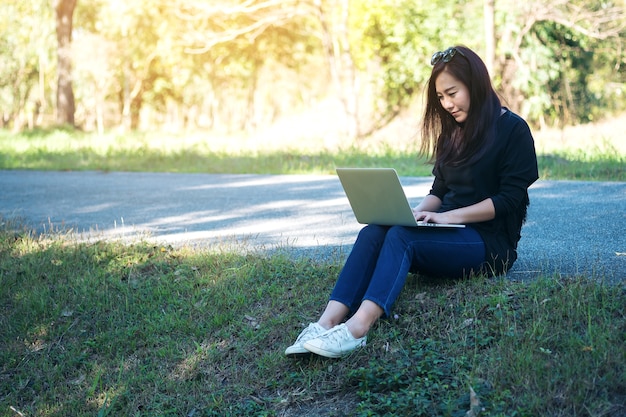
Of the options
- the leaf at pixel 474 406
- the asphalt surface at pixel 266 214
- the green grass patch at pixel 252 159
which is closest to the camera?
the leaf at pixel 474 406

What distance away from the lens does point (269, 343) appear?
4.99 meters

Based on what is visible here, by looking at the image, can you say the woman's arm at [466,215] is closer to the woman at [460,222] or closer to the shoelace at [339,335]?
the woman at [460,222]

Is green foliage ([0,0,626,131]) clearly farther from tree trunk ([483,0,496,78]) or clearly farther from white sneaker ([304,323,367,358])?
white sneaker ([304,323,367,358])

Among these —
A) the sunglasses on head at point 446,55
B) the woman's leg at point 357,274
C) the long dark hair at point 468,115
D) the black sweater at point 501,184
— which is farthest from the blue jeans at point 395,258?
the sunglasses on head at point 446,55

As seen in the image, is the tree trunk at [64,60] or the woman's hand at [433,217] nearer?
the woman's hand at [433,217]

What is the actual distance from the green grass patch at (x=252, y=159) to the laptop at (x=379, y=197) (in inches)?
212

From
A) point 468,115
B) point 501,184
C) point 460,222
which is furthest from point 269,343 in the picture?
point 468,115

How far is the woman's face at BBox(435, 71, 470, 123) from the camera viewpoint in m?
4.66

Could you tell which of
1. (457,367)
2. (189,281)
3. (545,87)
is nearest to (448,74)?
(457,367)

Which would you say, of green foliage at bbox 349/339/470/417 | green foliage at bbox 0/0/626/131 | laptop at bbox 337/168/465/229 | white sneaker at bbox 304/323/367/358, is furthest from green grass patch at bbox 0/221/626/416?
green foliage at bbox 0/0/626/131

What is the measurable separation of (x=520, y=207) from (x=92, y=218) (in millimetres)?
5788

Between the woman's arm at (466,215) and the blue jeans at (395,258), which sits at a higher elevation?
the woman's arm at (466,215)

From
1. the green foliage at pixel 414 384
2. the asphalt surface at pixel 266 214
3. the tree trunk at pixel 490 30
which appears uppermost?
the tree trunk at pixel 490 30

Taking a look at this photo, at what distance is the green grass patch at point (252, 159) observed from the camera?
37.9 ft
